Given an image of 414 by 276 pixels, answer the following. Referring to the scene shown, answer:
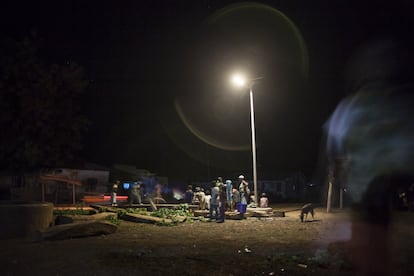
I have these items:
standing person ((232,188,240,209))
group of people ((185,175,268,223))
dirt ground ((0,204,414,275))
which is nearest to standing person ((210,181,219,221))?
group of people ((185,175,268,223))

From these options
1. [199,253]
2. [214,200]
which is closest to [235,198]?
[214,200]

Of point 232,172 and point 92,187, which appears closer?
point 92,187

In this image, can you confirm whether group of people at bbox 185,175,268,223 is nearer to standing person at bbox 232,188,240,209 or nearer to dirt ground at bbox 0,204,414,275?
standing person at bbox 232,188,240,209

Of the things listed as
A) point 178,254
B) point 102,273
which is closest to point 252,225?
point 178,254

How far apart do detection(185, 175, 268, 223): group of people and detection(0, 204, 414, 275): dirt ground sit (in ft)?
11.8

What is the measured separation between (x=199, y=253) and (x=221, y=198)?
9089 millimetres

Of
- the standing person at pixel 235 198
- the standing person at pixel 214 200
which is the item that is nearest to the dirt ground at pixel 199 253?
the standing person at pixel 214 200

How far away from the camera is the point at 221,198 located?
20531mm

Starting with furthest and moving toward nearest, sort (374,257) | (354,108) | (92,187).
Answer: (92,187), (354,108), (374,257)

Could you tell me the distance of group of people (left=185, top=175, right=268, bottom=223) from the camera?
67.8 ft

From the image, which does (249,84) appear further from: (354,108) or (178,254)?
(178,254)

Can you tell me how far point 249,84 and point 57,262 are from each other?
1712 centimetres

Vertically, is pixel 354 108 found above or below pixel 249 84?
below

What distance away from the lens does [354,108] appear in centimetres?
1434
